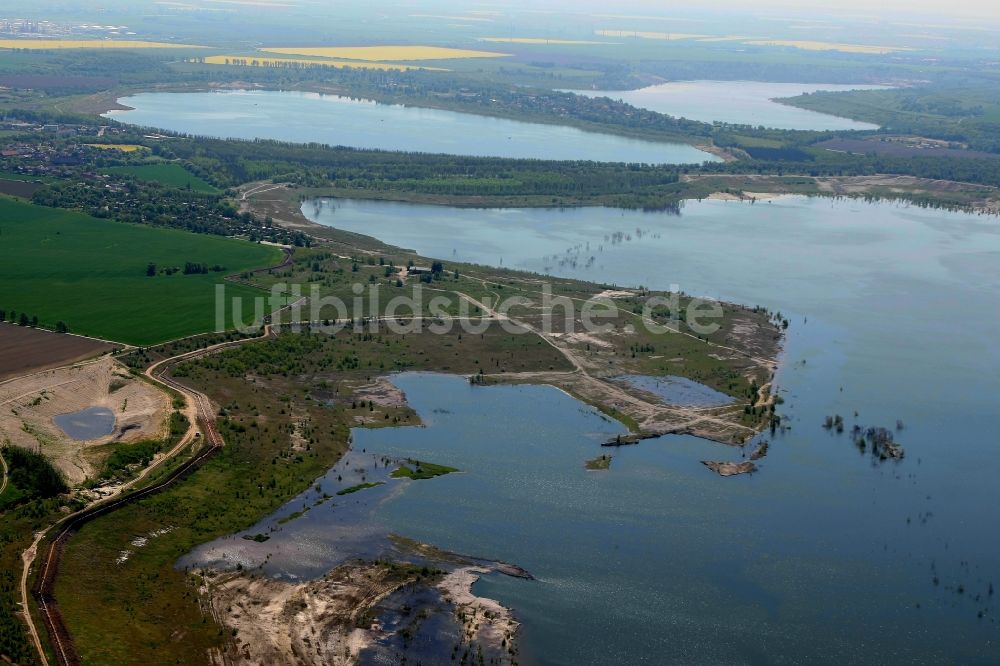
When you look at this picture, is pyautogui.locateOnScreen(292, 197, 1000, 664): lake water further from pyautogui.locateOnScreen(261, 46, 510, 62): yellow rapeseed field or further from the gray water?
pyautogui.locateOnScreen(261, 46, 510, 62): yellow rapeseed field

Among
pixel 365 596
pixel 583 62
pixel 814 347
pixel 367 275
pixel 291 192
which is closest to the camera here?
pixel 365 596

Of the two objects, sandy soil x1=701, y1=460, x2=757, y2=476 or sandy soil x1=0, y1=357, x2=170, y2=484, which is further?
sandy soil x1=701, y1=460, x2=757, y2=476

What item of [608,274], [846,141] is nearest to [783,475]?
[608,274]

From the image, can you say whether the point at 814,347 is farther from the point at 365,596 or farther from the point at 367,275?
the point at 365,596

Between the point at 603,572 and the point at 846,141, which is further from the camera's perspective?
the point at 846,141

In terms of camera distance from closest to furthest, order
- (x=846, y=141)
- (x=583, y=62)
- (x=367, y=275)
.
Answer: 1. (x=367, y=275)
2. (x=846, y=141)
3. (x=583, y=62)

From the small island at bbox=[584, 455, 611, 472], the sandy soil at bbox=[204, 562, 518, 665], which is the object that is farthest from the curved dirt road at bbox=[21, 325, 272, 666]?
the small island at bbox=[584, 455, 611, 472]
